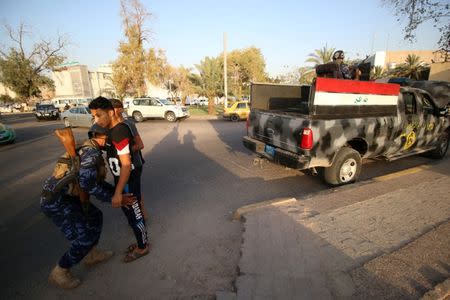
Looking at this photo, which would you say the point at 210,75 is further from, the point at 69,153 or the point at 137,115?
the point at 69,153

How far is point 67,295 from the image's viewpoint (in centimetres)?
227

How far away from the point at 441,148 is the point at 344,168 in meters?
3.87

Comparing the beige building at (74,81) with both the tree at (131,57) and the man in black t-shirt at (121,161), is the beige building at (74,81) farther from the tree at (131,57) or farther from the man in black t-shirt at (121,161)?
the man in black t-shirt at (121,161)

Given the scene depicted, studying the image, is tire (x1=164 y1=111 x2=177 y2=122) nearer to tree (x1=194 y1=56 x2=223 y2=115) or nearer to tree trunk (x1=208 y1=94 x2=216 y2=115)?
tree trunk (x1=208 y1=94 x2=216 y2=115)

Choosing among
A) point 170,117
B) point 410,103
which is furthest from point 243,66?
point 410,103

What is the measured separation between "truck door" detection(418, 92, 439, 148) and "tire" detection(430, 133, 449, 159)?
430mm

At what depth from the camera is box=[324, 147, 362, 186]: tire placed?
4.34 metres

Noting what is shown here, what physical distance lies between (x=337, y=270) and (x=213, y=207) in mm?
2110

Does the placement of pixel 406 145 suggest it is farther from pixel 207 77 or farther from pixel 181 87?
pixel 181 87

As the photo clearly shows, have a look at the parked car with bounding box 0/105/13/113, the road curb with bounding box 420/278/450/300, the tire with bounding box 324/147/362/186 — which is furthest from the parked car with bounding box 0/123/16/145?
the parked car with bounding box 0/105/13/113

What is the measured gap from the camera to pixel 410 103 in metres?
5.21

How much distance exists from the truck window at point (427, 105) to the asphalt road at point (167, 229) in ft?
4.43

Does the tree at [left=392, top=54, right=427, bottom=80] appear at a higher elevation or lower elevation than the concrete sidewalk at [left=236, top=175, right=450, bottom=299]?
higher

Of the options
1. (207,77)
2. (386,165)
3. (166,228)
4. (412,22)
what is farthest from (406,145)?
(207,77)
